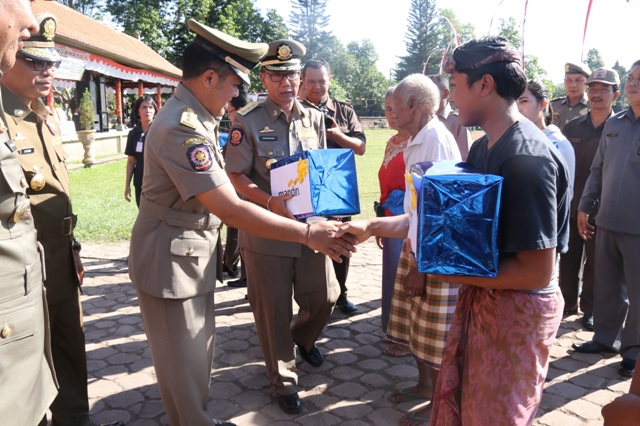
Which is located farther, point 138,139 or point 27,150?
point 138,139

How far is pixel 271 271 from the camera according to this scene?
350 centimetres

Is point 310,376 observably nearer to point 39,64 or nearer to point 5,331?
point 5,331

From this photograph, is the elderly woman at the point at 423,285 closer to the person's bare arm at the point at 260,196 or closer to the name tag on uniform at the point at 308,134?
the name tag on uniform at the point at 308,134

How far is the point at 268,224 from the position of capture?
9.03ft

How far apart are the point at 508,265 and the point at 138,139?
558 centimetres

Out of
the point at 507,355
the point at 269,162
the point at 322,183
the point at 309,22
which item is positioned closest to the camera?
the point at 507,355

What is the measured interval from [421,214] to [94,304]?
15.1 feet

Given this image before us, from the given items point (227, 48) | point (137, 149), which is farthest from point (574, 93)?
point (137, 149)

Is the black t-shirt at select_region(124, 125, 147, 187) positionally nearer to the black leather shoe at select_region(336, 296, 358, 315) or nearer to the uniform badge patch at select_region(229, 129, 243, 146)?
the black leather shoe at select_region(336, 296, 358, 315)

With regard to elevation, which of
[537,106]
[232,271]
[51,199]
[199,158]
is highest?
[537,106]

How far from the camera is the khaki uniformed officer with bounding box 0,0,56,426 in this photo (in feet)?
5.69

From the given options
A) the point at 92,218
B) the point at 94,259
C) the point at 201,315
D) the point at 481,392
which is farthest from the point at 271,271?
the point at 92,218

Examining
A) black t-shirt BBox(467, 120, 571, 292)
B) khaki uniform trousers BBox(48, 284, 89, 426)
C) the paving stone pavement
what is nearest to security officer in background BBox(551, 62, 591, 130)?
the paving stone pavement

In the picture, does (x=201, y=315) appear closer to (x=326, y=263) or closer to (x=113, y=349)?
(x=326, y=263)
